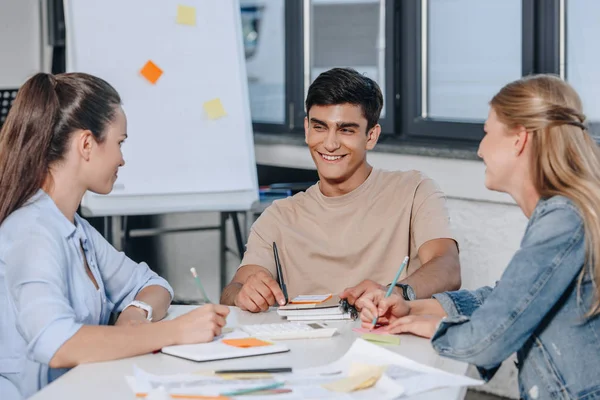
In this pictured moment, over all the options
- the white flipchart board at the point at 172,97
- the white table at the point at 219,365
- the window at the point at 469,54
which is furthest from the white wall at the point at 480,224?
the white table at the point at 219,365

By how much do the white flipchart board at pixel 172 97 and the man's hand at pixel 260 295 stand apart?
5.35ft

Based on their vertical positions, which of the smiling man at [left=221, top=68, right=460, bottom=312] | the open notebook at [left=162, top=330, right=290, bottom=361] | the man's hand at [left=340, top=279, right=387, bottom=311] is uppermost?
the smiling man at [left=221, top=68, right=460, bottom=312]

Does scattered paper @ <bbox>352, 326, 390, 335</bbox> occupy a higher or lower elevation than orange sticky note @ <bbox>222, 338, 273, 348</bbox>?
lower

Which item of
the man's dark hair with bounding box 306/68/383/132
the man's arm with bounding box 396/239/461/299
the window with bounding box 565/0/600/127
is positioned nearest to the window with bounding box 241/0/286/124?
the window with bounding box 565/0/600/127

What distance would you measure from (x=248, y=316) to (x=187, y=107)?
1889 mm

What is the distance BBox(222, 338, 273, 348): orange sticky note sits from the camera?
1681 mm

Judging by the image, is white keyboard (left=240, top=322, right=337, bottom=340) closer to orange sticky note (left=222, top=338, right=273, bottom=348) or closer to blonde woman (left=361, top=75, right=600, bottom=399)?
orange sticky note (left=222, top=338, right=273, bottom=348)

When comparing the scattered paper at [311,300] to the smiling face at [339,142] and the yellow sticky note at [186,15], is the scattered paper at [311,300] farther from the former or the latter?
the yellow sticky note at [186,15]

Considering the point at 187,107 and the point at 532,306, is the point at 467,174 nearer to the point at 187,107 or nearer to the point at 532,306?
the point at 187,107

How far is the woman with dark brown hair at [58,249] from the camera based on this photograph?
1586 millimetres

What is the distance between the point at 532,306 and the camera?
4.83ft

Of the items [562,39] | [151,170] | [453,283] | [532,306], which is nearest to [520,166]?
[532,306]

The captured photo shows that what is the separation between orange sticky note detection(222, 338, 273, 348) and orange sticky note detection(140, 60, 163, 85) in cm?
216

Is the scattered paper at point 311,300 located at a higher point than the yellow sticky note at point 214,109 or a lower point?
lower
